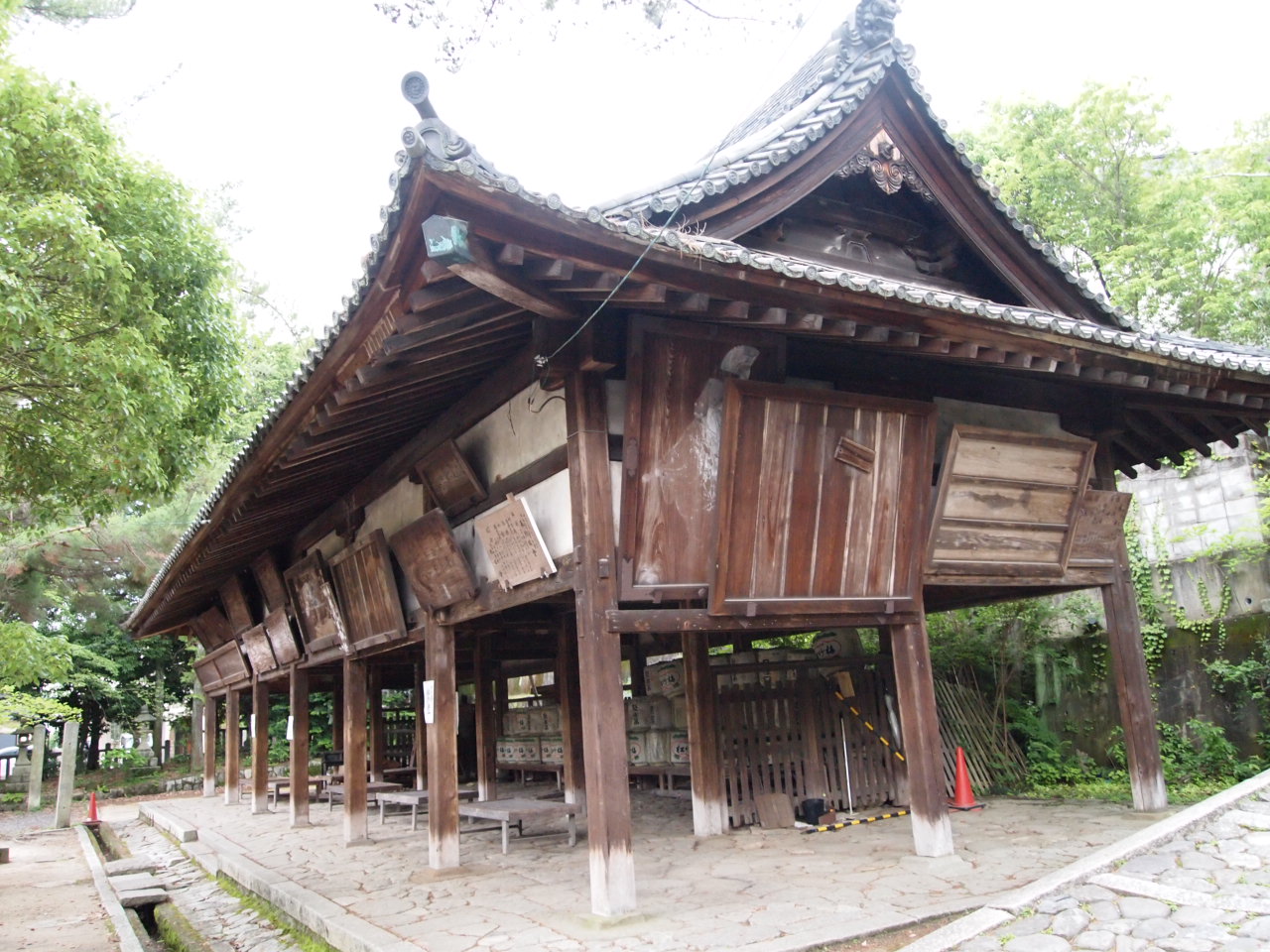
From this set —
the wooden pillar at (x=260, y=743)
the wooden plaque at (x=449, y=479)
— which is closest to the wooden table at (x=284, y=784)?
the wooden pillar at (x=260, y=743)

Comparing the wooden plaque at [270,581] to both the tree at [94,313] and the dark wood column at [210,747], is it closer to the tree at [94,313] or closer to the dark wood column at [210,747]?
the tree at [94,313]

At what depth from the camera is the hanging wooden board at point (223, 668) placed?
17.8 meters

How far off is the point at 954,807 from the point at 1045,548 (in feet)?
12.4

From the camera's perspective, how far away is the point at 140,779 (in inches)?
1142

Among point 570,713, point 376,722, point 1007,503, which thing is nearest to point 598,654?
point 1007,503

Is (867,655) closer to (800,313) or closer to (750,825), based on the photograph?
(750,825)

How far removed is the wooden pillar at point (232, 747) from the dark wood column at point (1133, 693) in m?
17.1

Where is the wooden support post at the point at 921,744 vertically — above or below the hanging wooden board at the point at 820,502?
below

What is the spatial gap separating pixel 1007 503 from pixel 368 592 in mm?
7024

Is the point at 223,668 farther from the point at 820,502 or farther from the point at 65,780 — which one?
the point at 820,502

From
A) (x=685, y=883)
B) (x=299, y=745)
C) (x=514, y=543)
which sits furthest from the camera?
(x=299, y=745)

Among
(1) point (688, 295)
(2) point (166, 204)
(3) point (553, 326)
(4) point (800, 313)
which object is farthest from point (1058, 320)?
(2) point (166, 204)

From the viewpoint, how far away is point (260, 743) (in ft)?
55.2

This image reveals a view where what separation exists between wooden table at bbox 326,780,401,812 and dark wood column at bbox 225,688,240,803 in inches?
128
